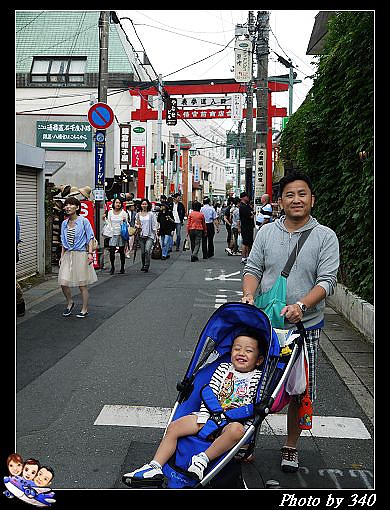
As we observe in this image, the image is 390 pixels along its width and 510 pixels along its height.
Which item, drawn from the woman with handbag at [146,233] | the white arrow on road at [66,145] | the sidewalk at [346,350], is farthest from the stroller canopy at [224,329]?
the white arrow on road at [66,145]

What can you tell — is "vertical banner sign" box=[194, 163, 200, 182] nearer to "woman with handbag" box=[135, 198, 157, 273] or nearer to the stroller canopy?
"woman with handbag" box=[135, 198, 157, 273]

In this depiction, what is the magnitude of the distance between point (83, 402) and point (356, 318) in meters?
4.47

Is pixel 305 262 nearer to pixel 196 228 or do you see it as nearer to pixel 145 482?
pixel 145 482

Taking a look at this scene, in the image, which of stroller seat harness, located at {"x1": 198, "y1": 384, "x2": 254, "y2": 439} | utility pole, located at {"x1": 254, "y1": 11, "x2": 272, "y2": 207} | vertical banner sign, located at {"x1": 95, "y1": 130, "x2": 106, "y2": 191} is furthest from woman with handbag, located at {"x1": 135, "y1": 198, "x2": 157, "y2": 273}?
stroller seat harness, located at {"x1": 198, "y1": 384, "x2": 254, "y2": 439}

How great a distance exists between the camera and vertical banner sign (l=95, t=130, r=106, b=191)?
49.7 feet

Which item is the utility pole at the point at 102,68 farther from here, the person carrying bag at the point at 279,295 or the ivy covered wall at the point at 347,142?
the person carrying bag at the point at 279,295

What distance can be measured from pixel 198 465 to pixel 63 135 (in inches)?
825

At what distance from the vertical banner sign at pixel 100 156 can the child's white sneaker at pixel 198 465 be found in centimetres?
1246

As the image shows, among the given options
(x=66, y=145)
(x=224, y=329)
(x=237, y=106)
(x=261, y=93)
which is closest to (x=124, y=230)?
(x=261, y=93)

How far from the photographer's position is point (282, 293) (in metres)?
4.07

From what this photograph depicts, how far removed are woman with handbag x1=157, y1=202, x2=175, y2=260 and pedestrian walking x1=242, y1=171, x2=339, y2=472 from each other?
1371cm

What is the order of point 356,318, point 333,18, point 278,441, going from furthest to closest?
point 333,18 → point 356,318 → point 278,441
